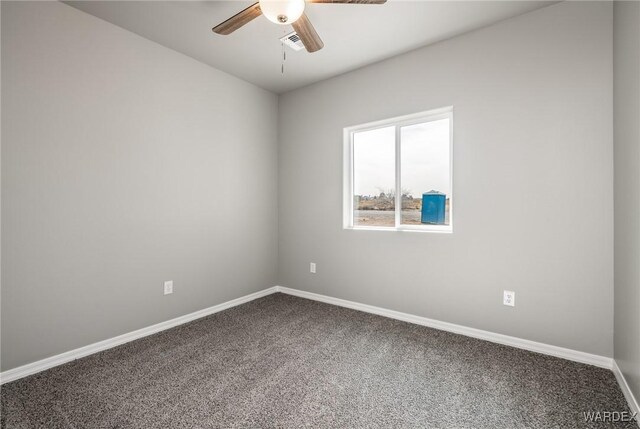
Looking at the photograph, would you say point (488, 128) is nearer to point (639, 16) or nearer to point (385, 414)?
point (639, 16)

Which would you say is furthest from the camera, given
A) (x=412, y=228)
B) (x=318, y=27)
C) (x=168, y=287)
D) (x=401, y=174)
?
(x=401, y=174)

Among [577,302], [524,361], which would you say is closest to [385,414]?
[524,361]

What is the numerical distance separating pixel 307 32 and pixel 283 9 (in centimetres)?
38

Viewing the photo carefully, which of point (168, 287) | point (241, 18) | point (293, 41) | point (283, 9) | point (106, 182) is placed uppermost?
point (293, 41)

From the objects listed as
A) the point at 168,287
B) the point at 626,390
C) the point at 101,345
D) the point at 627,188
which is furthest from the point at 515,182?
the point at 101,345

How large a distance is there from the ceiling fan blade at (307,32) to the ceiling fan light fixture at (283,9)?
13 centimetres

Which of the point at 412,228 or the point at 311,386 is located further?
the point at 412,228

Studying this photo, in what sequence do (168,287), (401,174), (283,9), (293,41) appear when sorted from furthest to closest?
(401,174), (168,287), (293,41), (283,9)

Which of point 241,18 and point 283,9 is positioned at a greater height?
point 241,18

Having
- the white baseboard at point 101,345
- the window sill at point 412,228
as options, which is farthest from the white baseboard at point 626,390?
the white baseboard at point 101,345

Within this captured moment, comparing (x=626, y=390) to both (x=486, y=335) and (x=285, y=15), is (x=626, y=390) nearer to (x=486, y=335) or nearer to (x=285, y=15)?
(x=486, y=335)

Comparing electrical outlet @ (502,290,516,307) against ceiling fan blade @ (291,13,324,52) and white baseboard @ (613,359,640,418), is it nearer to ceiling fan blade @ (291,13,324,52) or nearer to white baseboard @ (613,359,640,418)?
white baseboard @ (613,359,640,418)

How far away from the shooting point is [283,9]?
1.54 m

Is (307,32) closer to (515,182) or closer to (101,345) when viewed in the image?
(515,182)
